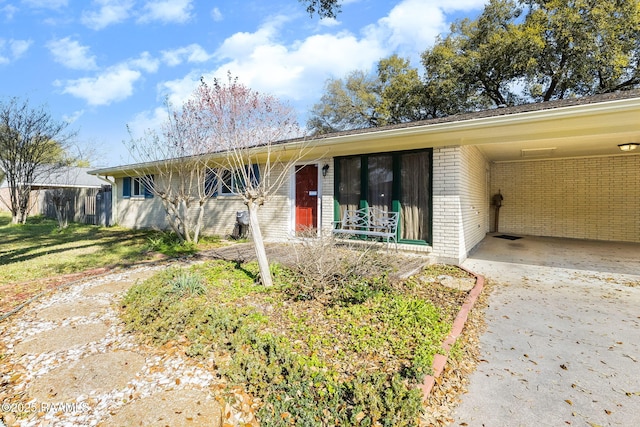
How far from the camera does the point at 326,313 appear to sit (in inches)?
138

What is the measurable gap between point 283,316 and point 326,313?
504mm

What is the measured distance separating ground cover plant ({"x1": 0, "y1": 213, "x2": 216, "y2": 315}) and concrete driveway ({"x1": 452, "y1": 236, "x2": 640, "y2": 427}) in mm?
5435

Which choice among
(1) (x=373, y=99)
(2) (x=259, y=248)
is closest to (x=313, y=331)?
(2) (x=259, y=248)

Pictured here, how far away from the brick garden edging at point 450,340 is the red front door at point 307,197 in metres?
4.61

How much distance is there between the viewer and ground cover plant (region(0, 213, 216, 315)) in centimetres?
462

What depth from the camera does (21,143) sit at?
14.5 m

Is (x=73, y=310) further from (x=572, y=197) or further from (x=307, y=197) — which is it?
(x=572, y=197)

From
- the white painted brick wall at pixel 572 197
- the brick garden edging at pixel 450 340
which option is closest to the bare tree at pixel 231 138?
the brick garden edging at pixel 450 340

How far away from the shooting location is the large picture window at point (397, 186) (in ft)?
21.2

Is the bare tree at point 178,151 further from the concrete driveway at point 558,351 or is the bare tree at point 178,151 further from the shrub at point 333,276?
the concrete driveway at point 558,351

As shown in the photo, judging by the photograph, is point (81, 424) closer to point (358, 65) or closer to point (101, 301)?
point (101, 301)

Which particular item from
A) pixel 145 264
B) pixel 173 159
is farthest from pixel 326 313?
pixel 173 159

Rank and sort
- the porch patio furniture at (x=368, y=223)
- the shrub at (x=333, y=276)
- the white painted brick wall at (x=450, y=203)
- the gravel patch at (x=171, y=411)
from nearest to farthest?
the gravel patch at (x=171, y=411) < the shrub at (x=333, y=276) < the white painted brick wall at (x=450, y=203) < the porch patio furniture at (x=368, y=223)

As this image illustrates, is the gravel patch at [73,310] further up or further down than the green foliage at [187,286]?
further down
